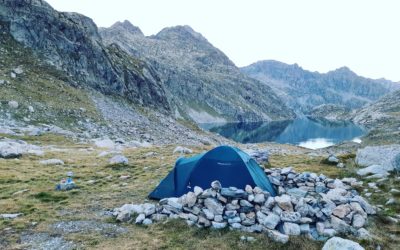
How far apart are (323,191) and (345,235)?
5022 mm

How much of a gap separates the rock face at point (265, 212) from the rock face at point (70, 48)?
220 feet

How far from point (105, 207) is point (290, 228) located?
8.37m

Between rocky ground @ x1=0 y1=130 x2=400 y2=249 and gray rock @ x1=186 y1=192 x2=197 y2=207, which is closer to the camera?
rocky ground @ x1=0 y1=130 x2=400 y2=249

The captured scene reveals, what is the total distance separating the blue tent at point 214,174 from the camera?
16375mm

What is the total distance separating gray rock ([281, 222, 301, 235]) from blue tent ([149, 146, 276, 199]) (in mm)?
3728

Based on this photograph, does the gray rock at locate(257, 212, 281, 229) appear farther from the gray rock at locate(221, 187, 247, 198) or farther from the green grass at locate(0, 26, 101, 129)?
the green grass at locate(0, 26, 101, 129)

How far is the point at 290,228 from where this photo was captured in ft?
40.5

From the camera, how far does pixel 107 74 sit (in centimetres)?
8800

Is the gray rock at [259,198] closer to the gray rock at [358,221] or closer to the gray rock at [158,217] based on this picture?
the gray rock at [358,221]

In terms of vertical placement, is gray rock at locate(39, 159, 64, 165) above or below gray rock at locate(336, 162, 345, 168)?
below

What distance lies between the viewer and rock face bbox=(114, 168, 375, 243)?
494 inches

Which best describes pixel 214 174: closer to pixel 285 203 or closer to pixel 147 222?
pixel 285 203

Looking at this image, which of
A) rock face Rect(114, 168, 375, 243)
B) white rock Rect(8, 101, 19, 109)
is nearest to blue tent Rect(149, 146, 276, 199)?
rock face Rect(114, 168, 375, 243)

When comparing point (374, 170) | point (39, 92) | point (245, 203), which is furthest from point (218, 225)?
point (39, 92)
